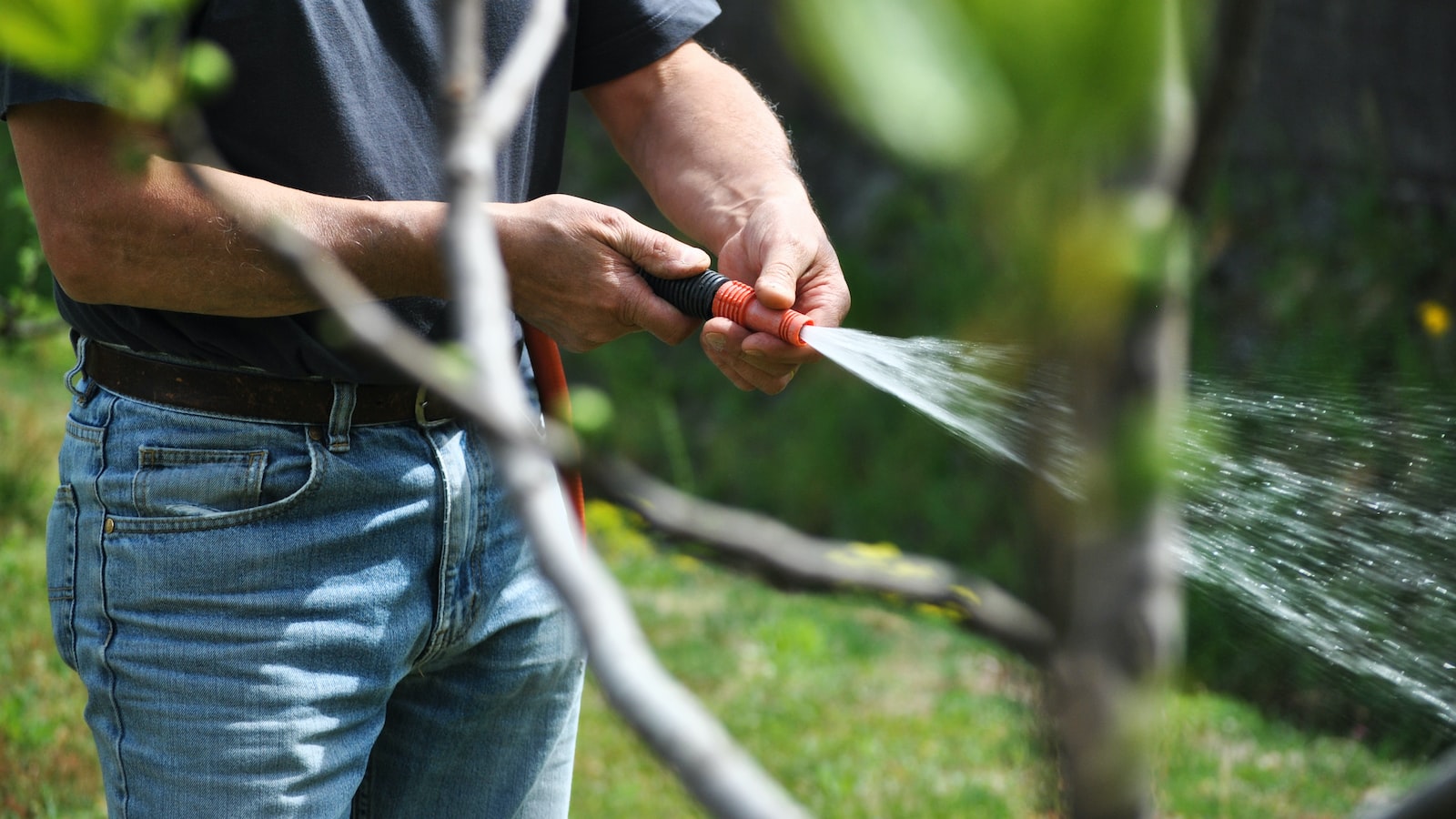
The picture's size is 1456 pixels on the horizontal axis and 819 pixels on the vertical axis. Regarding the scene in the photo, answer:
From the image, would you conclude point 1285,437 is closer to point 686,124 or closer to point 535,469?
point 686,124

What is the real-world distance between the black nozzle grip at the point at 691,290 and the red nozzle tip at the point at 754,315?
0.04 feet

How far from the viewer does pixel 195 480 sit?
5.46ft

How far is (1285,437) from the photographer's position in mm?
3193

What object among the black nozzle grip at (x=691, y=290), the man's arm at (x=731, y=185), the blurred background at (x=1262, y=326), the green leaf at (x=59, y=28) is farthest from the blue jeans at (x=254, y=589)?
the blurred background at (x=1262, y=326)

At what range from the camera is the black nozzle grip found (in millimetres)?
1800

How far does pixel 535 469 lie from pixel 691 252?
1302 mm

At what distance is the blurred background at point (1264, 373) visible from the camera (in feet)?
9.04

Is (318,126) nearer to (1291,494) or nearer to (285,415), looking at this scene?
(285,415)

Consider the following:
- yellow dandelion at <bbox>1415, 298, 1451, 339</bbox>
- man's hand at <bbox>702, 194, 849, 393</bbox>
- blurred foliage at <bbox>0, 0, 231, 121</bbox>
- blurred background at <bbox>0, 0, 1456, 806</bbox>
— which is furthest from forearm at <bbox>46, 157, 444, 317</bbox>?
yellow dandelion at <bbox>1415, 298, 1451, 339</bbox>

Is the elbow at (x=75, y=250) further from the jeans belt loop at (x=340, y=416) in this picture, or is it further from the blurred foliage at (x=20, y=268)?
the blurred foliage at (x=20, y=268)

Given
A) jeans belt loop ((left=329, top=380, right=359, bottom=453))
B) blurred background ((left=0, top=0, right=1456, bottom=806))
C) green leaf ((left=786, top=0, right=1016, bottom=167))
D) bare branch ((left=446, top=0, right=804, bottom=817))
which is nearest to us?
green leaf ((left=786, top=0, right=1016, bottom=167))

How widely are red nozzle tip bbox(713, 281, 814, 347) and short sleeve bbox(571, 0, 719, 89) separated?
22.4 inches

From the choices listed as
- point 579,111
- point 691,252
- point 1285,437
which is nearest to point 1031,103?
point 691,252

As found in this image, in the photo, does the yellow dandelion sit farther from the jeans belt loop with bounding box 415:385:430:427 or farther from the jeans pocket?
the jeans pocket
